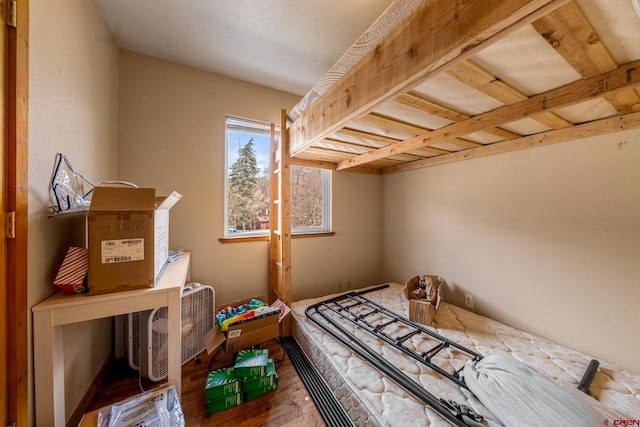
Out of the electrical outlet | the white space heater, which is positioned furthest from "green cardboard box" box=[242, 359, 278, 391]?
the electrical outlet

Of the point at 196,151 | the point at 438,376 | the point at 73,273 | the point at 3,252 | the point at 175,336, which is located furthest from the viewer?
the point at 196,151

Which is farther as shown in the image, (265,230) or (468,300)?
(265,230)

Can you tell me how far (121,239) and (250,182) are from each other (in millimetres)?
1472

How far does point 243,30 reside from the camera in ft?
5.59

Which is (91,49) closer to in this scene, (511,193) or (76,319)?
(76,319)

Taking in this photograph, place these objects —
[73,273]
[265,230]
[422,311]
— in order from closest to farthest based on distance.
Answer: [73,273]
[422,311]
[265,230]

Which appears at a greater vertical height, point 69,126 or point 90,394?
point 69,126

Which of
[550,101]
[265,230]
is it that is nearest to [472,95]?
[550,101]

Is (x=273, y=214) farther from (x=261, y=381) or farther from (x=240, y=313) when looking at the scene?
(x=261, y=381)

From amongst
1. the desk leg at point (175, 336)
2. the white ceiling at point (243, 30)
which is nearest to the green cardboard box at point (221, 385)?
the desk leg at point (175, 336)

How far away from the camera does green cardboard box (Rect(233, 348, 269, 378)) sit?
4.88ft

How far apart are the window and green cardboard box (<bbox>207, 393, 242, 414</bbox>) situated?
137cm

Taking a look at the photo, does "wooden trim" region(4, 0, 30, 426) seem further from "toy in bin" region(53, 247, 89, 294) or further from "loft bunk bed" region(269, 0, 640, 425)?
"loft bunk bed" region(269, 0, 640, 425)

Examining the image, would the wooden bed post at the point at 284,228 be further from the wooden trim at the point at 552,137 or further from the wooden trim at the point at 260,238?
the wooden trim at the point at 552,137
